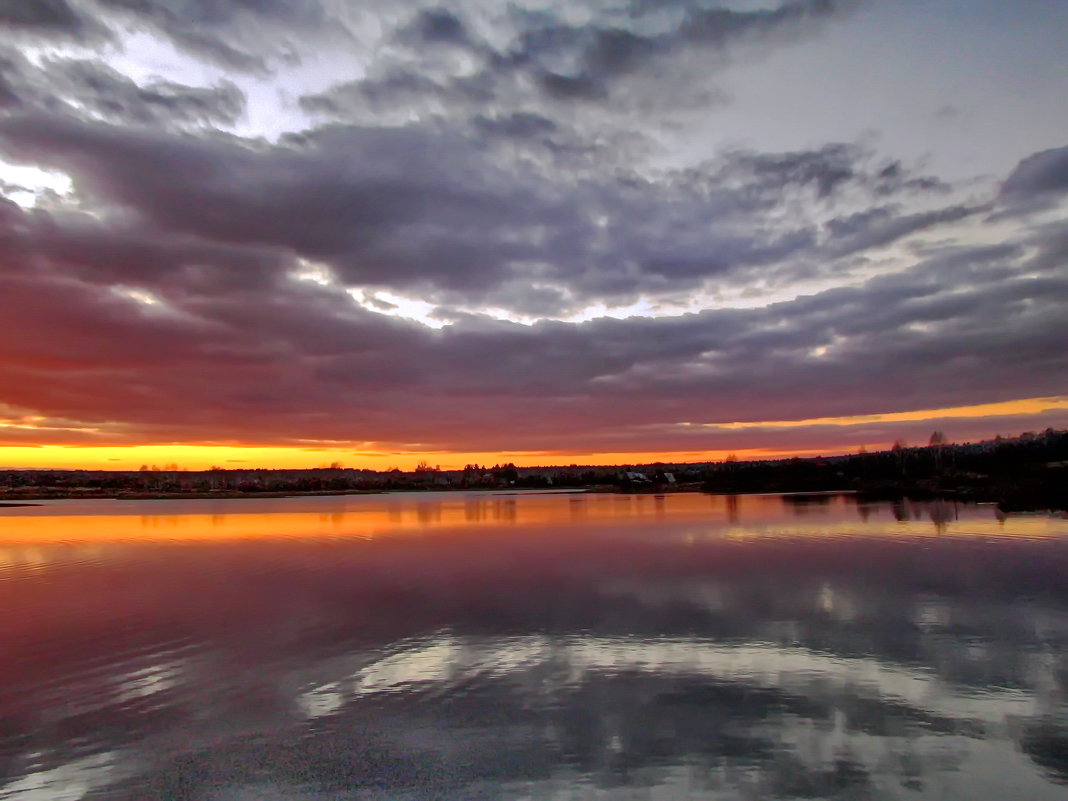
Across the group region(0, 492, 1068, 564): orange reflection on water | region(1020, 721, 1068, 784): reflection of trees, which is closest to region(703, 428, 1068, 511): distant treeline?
region(0, 492, 1068, 564): orange reflection on water

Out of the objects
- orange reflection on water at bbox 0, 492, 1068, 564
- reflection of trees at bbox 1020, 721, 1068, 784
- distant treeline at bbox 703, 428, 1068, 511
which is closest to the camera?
reflection of trees at bbox 1020, 721, 1068, 784

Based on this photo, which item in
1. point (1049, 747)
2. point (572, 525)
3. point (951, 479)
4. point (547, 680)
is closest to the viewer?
point (1049, 747)

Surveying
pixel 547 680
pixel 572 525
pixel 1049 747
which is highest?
pixel 572 525

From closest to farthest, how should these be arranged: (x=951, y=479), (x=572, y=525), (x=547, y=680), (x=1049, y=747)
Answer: (x=1049, y=747), (x=547, y=680), (x=572, y=525), (x=951, y=479)

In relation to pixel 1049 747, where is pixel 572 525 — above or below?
above

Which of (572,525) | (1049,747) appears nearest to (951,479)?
(572,525)

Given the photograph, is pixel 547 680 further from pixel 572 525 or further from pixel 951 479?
pixel 951 479

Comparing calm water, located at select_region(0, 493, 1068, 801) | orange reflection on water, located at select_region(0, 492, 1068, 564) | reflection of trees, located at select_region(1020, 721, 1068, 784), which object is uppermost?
orange reflection on water, located at select_region(0, 492, 1068, 564)

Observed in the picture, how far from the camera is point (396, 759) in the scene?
359 inches

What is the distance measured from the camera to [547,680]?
40.3 ft

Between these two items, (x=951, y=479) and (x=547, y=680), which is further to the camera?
(x=951, y=479)

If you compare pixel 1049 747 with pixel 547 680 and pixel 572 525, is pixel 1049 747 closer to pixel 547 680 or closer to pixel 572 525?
pixel 547 680

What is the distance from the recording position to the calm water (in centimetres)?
869

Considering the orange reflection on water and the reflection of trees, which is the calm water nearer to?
the reflection of trees
